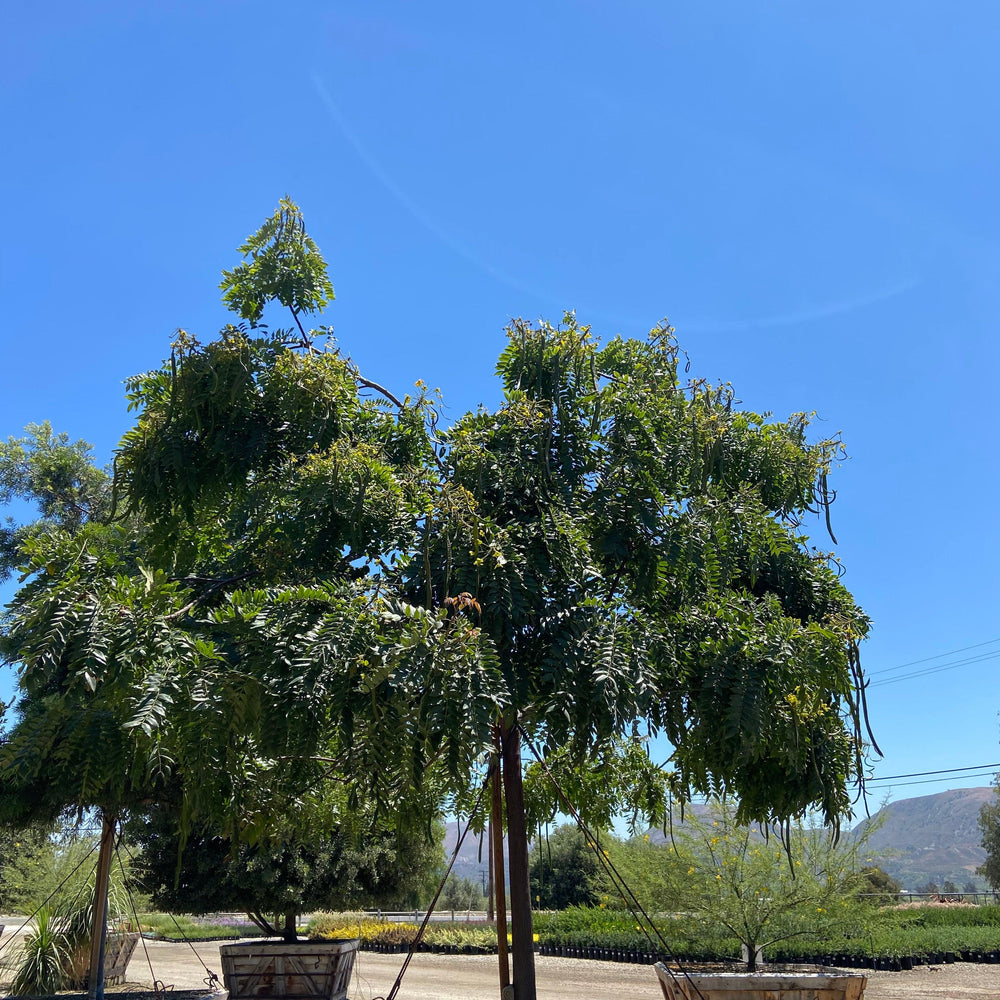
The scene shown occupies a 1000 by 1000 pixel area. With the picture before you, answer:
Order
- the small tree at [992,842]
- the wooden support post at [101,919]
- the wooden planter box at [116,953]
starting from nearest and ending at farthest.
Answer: the wooden support post at [101,919] < the wooden planter box at [116,953] < the small tree at [992,842]

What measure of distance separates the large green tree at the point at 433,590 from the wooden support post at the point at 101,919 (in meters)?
2.61

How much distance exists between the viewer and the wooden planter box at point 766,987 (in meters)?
8.39

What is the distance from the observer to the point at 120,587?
543cm

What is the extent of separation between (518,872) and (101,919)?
18.8 feet

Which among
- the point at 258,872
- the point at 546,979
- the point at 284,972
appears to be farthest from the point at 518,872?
the point at 546,979

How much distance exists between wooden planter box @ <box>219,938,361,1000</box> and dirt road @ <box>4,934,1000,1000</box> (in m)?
0.76

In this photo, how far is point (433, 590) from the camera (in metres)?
6.75

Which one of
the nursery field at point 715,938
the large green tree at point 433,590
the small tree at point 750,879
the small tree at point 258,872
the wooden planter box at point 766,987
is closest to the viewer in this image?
the large green tree at point 433,590

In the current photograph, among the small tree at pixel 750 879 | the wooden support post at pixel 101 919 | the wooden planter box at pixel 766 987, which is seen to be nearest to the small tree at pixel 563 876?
the small tree at pixel 750 879

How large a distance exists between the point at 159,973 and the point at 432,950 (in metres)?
8.82

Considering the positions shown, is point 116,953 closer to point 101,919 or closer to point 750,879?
point 101,919

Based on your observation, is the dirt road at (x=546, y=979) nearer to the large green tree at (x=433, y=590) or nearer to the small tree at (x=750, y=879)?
the small tree at (x=750, y=879)

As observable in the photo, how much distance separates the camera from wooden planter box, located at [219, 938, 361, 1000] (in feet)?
48.7

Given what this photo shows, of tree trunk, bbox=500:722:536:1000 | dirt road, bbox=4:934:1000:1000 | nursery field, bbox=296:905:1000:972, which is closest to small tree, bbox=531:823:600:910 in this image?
nursery field, bbox=296:905:1000:972
